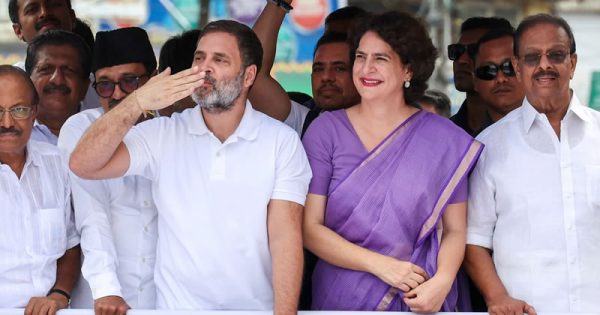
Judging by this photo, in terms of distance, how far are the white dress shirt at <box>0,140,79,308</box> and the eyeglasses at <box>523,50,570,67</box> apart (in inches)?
65.4

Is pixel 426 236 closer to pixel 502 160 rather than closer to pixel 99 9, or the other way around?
pixel 502 160

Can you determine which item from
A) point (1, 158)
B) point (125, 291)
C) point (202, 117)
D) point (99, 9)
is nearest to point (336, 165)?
point (202, 117)

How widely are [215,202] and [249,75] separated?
487 millimetres

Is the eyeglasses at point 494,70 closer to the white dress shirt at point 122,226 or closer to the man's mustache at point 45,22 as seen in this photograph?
the white dress shirt at point 122,226

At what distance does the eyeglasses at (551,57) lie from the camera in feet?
11.1

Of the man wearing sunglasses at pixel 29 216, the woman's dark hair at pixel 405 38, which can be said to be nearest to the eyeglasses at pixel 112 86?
the man wearing sunglasses at pixel 29 216

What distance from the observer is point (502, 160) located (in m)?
3.37

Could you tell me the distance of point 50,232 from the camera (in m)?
3.22

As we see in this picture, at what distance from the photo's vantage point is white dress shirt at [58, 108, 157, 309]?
3.28m

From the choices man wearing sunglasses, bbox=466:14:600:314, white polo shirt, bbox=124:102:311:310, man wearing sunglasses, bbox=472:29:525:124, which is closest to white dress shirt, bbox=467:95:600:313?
man wearing sunglasses, bbox=466:14:600:314

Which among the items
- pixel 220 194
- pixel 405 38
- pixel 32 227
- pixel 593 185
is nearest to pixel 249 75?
pixel 220 194

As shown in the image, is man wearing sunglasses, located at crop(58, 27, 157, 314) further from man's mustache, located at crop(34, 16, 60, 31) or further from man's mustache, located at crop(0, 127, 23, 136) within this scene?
man's mustache, located at crop(34, 16, 60, 31)

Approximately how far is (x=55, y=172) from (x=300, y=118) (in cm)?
127

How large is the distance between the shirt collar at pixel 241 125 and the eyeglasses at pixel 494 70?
1.42 m
